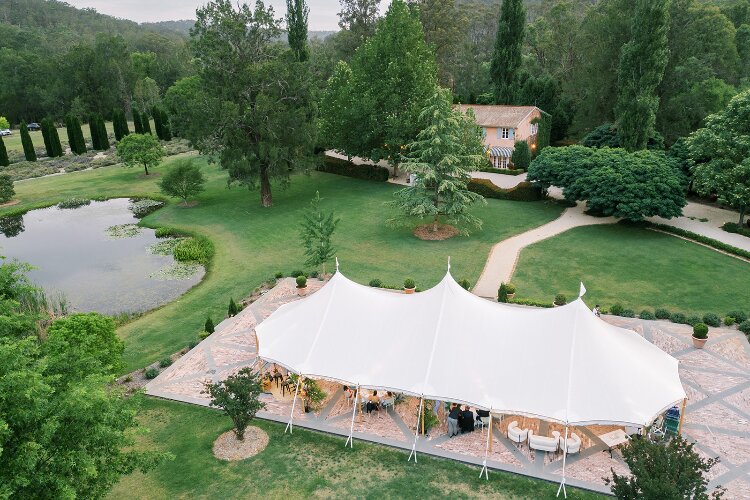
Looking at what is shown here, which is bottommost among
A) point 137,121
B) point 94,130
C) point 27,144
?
point 27,144

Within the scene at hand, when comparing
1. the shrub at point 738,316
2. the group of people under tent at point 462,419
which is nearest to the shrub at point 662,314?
the shrub at point 738,316

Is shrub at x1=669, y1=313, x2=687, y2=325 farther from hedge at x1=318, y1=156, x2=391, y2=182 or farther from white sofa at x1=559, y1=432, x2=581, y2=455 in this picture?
hedge at x1=318, y1=156, x2=391, y2=182

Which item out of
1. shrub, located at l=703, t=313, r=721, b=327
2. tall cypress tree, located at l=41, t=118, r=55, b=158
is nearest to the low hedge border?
shrub, located at l=703, t=313, r=721, b=327

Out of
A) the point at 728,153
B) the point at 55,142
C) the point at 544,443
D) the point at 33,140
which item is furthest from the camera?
the point at 33,140

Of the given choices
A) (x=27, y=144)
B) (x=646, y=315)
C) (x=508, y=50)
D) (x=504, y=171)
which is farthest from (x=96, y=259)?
(x=508, y=50)

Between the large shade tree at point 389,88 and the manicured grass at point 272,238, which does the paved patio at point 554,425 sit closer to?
the manicured grass at point 272,238

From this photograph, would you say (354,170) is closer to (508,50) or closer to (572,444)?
(508,50)
